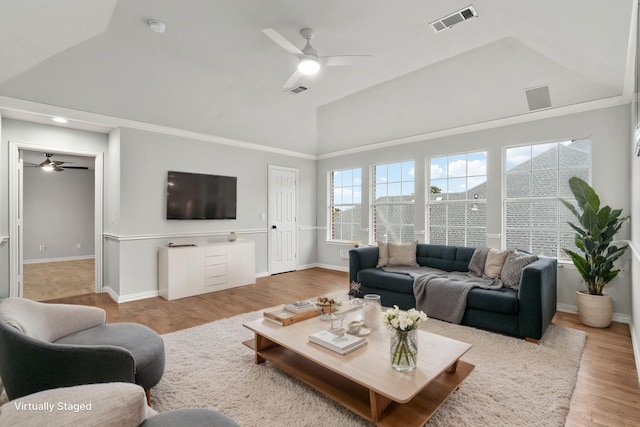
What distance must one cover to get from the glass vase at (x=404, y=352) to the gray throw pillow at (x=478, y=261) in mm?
2467

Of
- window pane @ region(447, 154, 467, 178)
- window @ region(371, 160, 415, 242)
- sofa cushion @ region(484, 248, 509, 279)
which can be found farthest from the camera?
window @ region(371, 160, 415, 242)

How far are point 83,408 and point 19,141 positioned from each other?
469 cm

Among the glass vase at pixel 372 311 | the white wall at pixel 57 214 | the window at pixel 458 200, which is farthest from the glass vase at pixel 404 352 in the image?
the white wall at pixel 57 214

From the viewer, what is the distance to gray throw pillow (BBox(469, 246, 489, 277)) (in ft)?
12.8

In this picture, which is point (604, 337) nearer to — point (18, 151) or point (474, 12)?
point (474, 12)

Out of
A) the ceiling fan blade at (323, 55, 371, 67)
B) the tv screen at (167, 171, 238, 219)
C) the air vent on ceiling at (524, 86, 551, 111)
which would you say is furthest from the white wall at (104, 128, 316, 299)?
the air vent on ceiling at (524, 86, 551, 111)

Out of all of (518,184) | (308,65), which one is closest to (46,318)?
(308,65)

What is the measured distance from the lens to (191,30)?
123 inches

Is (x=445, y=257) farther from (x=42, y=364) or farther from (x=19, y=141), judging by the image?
(x=19, y=141)

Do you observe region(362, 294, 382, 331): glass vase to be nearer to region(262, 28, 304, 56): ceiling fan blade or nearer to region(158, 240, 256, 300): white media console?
region(262, 28, 304, 56): ceiling fan blade

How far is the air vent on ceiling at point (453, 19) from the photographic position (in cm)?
286

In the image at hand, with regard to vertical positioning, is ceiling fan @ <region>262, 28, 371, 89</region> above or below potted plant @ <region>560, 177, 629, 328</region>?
above

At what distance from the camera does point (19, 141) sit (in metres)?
4.08

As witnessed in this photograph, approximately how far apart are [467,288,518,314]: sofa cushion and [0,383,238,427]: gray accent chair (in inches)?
116
